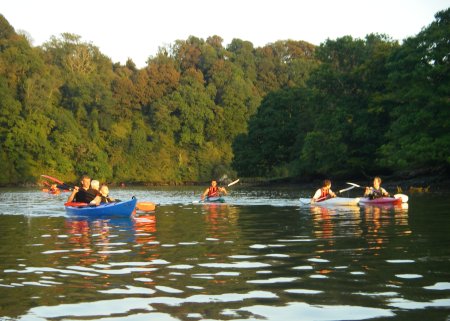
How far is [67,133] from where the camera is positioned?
88.1 m

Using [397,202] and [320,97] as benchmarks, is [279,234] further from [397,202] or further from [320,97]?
[320,97]

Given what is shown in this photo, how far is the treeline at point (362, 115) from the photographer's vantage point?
42.4 metres

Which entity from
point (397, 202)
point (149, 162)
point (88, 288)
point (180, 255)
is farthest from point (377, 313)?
point (149, 162)

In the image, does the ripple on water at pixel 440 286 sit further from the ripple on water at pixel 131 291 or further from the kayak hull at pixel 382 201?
the kayak hull at pixel 382 201

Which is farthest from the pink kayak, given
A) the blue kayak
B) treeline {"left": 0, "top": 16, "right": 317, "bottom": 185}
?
treeline {"left": 0, "top": 16, "right": 317, "bottom": 185}

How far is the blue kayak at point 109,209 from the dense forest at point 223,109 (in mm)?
24242

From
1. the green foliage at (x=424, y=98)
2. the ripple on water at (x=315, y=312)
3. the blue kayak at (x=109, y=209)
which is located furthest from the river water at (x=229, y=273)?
the green foliage at (x=424, y=98)

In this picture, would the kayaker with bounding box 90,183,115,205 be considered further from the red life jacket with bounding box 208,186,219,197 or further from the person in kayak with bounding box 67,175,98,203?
the red life jacket with bounding box 208,186,219,197

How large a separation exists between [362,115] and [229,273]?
150ft

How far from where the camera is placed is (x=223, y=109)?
10425cm

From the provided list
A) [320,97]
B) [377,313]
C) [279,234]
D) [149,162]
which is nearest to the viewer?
[377,313]

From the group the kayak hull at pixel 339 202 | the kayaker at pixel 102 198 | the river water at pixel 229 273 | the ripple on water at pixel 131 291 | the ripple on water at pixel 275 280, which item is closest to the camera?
the river water at pixel 229 273

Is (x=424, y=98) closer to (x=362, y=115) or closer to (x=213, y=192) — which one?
(x=362, y=115)

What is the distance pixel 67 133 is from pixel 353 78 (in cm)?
4360
